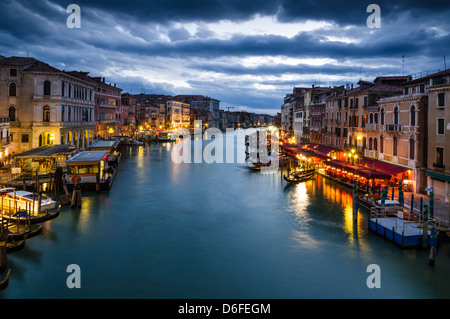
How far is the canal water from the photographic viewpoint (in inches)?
432

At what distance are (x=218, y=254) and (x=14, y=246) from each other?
7.75 metres

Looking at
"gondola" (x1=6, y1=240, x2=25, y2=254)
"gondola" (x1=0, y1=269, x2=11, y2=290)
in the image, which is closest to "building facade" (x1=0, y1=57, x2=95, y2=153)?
"gondola" (x1=6, y1=240, x2=25, y2=254)

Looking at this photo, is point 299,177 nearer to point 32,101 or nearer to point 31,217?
point 31,217

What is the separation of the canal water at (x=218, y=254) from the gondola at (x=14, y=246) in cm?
19

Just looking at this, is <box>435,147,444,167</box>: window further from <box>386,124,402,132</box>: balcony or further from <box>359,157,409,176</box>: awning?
<box>386,124,402,132</box>: balcony

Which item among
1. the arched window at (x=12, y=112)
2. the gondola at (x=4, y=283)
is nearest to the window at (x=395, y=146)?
the gondola at (x=4, y=283)

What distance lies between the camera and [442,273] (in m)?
11.7

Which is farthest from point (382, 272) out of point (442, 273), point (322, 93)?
point (322, 93)

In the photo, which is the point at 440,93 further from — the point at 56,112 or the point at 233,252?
the point at 56,112

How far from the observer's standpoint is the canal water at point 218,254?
36.0ft

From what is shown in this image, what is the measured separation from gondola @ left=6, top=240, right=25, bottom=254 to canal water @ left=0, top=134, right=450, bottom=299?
0.62 ft

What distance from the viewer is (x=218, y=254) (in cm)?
1378

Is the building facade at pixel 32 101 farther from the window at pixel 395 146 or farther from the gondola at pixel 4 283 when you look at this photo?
the window at pixel 395 146
